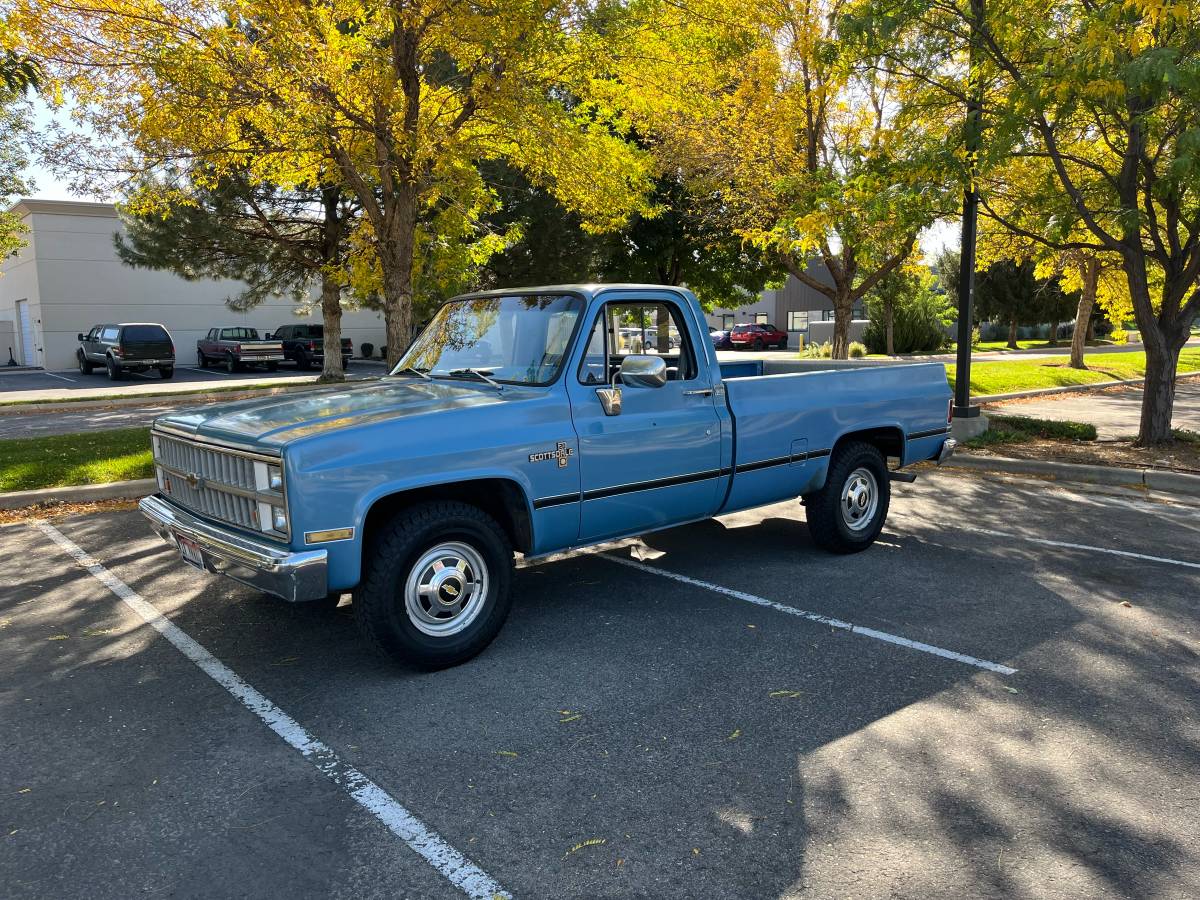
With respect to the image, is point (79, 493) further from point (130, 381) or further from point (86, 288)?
point (86, 288)

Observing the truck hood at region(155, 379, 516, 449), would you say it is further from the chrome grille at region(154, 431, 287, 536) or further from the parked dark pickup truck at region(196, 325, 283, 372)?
the parked dark pickup truck at region(196, 325, 283, 372)

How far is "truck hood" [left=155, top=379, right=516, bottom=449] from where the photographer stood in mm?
4367

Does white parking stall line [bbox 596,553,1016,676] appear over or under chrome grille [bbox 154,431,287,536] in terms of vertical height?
under

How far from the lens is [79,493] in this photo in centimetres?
902

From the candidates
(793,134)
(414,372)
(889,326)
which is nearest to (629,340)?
(414,372)

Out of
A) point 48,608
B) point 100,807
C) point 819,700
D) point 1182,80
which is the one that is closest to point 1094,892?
point 819,700

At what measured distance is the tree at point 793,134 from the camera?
35.1 ft

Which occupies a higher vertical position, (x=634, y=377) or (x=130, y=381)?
(x=634, y=377)

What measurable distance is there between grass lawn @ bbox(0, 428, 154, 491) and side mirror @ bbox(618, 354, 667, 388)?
6984 mm

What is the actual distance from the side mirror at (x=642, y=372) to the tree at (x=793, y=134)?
631 cm

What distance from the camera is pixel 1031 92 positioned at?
904 cm

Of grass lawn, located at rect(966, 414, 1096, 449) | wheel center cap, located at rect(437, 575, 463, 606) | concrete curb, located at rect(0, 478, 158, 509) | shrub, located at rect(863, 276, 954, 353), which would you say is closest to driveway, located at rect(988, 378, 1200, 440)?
grass lawn, located at rect(966, 414, 1096, 449)

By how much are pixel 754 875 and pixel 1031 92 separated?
890 centimetres

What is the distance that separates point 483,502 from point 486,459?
43cm
